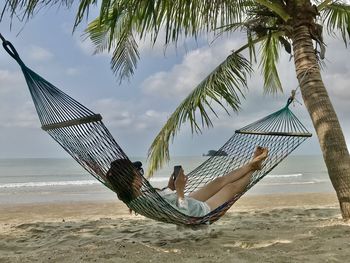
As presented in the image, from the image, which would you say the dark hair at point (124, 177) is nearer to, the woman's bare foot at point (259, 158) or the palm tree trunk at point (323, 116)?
the woman's bare foot at point (259, 158)

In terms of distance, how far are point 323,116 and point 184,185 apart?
110 cm

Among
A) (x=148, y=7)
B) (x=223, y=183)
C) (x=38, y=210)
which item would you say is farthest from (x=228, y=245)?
(x=38, y=210)

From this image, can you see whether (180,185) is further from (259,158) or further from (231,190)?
(259,158)

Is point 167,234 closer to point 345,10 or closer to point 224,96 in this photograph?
point 224,96

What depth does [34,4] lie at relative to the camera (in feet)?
7.44

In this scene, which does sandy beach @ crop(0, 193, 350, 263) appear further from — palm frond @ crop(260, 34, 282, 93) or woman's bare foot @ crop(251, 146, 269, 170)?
palm frond @ crop(260, 34, 282, 93)

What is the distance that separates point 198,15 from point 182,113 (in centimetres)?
105

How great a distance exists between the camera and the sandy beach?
220cm

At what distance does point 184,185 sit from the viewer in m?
2.65

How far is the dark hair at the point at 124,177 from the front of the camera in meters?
2.28

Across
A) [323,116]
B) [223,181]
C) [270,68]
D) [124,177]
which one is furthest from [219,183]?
[270,68]

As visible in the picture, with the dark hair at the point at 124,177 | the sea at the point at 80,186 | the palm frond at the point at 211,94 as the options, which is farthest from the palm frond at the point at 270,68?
the sea at the point at 80,186

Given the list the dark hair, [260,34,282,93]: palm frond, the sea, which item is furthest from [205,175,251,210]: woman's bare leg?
the sea

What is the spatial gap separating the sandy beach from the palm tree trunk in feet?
0.88
